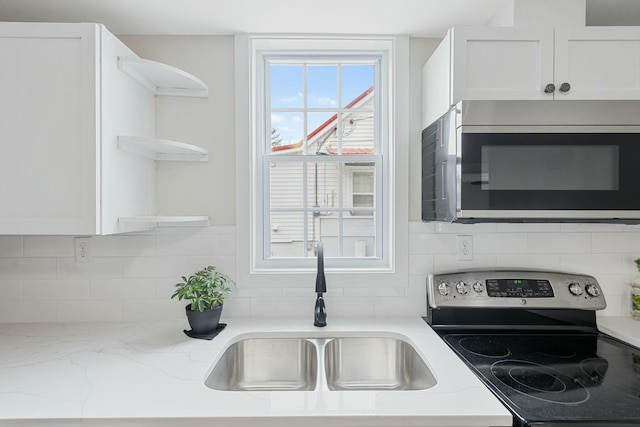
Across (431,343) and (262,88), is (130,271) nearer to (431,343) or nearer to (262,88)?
(262,88)

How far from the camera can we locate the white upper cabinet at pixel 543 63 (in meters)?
1.29

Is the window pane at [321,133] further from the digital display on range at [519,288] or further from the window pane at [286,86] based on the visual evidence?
the digital display on range at [519,288]

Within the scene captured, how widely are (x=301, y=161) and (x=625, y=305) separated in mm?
1664

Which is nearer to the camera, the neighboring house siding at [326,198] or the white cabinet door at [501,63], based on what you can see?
the white cabinet door at [501,63]

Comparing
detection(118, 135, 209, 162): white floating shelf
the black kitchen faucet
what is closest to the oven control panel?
the black kitchen faucet

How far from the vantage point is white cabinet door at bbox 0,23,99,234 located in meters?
1.24

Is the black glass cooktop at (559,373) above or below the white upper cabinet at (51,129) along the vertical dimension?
below

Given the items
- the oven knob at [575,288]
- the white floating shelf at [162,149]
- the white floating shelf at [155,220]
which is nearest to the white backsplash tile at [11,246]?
the white floating shelf at [155,220]

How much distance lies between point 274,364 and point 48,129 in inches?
47.9

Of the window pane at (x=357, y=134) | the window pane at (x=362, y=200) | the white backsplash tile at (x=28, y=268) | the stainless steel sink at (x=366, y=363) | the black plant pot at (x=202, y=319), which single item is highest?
the window pane at (x=357, y=134)

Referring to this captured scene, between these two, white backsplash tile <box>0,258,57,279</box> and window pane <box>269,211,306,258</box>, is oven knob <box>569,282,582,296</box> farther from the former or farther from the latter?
white backsplash tile <box>0,258,57,279</box>

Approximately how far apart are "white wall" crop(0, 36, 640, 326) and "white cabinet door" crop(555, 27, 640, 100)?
22.4 inches

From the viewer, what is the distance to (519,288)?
1.57 metres

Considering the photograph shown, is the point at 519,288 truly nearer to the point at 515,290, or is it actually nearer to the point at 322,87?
the point at 515,290
